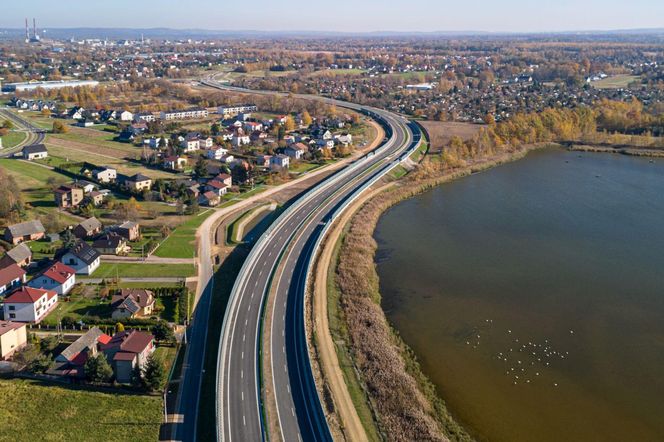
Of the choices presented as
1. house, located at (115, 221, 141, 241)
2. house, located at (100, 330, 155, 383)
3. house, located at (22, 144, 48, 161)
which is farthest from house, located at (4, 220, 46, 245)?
house, located at (22, 144, 48, 161)

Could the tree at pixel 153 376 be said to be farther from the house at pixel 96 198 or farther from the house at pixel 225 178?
the house at pixel 225 178

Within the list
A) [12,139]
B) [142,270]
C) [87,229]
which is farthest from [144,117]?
[142,270]

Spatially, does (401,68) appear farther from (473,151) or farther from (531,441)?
(531,441)

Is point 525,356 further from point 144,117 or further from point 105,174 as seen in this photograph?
point 144,117

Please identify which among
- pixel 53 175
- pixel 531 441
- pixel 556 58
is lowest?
pixel 531 441

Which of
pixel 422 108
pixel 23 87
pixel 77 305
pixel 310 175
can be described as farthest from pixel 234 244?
pixel 23 87

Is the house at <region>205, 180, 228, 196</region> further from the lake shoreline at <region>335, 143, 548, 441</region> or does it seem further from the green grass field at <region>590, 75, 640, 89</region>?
the green grass field at <region>590, 75, 640, 89</region>

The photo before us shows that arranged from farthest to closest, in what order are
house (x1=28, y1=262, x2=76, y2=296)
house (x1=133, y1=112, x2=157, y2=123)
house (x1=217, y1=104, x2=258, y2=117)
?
house (x1=217, y1=104, x2=258, y2=117) < house (x1=133, y1=112, x2=157, y2=123) < house (x1=28, y1=262, x2=76, y2=296)
